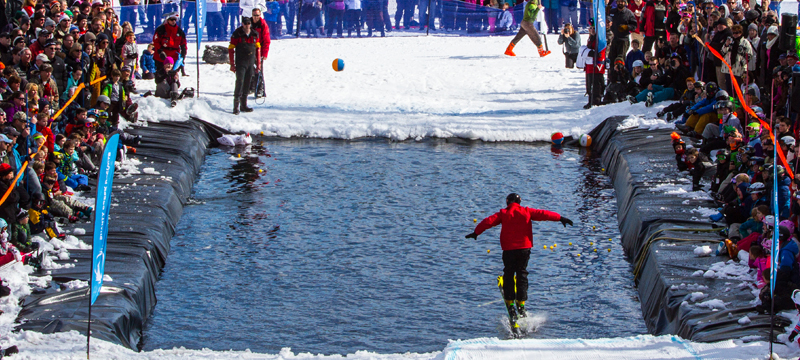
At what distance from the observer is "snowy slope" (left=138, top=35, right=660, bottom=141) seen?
19.9 m

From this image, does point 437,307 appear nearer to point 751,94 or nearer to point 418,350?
point 418,350

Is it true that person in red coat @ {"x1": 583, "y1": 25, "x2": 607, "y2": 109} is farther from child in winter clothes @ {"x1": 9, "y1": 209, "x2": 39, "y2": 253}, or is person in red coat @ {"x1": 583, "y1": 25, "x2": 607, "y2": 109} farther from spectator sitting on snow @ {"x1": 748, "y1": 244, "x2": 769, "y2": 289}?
child in winter clothes @ {"x1": 9, "y1": 209, "x2": 39, "y2": 253}

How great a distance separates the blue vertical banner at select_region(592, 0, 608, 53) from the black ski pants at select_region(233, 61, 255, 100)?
740 cm

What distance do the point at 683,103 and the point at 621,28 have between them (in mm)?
3648

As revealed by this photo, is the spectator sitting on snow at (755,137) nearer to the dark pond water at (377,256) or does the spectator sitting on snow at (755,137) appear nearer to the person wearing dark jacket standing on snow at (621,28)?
the dark pond water at (377,256)

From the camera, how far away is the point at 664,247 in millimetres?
11570

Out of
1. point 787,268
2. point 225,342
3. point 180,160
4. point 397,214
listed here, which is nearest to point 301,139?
point 180,160

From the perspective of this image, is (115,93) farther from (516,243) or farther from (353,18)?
(353,18)

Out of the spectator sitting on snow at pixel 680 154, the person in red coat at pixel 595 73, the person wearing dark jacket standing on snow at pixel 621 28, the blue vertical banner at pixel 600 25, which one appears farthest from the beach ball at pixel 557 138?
the spectator sitting on snow at pixel 680 154

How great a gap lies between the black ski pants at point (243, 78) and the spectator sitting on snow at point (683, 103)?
8.39 meters

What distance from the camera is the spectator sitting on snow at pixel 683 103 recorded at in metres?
17.5

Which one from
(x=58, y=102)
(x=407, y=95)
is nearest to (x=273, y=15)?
(x=407, y=95)

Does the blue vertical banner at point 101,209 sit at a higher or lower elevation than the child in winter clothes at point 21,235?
higher

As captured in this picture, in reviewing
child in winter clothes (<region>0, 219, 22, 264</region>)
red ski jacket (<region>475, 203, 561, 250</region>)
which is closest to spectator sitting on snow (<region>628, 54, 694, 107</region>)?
red ski jacket (<region>475, 203, 561, 250</region>)
